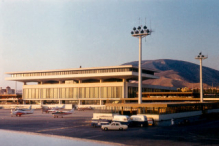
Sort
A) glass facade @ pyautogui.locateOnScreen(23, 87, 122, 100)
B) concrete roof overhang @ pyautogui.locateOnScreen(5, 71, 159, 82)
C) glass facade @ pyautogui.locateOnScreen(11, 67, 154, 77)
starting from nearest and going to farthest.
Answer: concrete roof overhang @ pyautogui.locateOnScreen(5, 71, 159, 82) < glass facade @ pyautogui.locateOnScreen(11, 67, 154, 77) < glass facade @ pyautogui.locateOnScreen(23, 87, 122, 100)

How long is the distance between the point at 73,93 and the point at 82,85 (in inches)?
265

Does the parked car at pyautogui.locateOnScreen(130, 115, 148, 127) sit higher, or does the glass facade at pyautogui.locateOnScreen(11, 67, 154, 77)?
the glass facade at pyautogui.locateOnScreen(11, 67, 154, 77)

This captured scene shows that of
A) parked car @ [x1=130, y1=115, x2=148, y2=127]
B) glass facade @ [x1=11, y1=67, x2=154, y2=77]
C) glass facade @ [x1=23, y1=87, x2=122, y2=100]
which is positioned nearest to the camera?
parked car @ [x1=130, y1=115, x2=148, y2=127]

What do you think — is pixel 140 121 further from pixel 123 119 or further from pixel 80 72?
pixel 80 72

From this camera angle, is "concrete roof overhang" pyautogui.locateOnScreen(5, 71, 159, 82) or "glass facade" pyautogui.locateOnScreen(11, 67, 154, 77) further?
"glass facade" pyautogui.locateOnScreen(11, 67, 154, 77)

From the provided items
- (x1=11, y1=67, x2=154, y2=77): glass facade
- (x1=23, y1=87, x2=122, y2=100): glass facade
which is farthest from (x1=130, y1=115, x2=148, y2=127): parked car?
(x1=23, y1=87, x2=122, y2=100): glass facade

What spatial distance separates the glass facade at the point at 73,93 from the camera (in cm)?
12862

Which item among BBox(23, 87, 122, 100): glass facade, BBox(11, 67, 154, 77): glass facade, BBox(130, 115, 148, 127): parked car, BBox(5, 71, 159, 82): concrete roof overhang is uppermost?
BBox(11, 67, 154, 77): glass facade

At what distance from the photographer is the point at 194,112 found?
2670 inches

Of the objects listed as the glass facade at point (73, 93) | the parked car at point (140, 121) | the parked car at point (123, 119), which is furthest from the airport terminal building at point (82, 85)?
the parked car at point (123, 119)

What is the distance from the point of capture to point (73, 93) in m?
138

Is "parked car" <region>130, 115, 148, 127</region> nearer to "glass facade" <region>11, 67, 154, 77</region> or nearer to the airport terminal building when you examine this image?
the airport terminal building

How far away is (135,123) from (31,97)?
369ft

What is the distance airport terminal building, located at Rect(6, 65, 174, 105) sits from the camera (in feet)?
417
